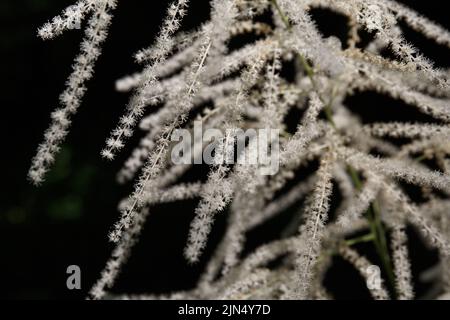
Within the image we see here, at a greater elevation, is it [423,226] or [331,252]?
[423,226]

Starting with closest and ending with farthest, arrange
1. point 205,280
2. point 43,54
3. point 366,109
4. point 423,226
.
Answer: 1. point 423,226
2. point 205,280
3. point 366,109
4. point 43,54

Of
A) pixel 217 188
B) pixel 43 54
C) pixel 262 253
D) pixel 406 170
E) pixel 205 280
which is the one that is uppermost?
pixel 217 188

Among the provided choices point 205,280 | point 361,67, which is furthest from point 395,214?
point 205,280

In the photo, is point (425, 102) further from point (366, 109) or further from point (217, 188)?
point (366, 109)

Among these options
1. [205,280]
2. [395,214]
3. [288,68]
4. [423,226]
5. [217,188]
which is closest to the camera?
[217,188]

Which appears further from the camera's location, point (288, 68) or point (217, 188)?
point (288, 68)
